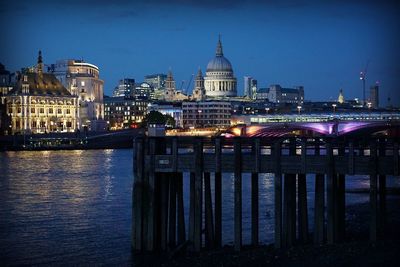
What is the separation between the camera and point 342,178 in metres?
27.7

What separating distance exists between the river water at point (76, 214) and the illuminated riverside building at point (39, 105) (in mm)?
92864

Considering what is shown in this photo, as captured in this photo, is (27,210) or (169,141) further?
(27,210)

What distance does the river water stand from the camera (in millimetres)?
29984

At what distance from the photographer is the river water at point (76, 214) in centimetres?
2998

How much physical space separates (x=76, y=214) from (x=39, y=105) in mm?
131085

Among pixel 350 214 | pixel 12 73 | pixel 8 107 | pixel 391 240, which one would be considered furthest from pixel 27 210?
pixel 12 73

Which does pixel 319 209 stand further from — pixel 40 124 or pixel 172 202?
pixel 40 124

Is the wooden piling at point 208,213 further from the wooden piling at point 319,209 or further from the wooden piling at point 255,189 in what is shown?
the wooden piling at point 319,209

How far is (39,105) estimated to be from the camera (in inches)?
6678

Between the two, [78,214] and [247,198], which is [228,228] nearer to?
[78,214]

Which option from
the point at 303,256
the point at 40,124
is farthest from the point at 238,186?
the point at 40,124

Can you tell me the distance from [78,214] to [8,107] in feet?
423

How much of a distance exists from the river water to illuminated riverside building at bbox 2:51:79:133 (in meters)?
92.9

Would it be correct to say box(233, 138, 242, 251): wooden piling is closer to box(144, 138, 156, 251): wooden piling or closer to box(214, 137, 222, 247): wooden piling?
box(214, 137, 222, 247): wooden piling
